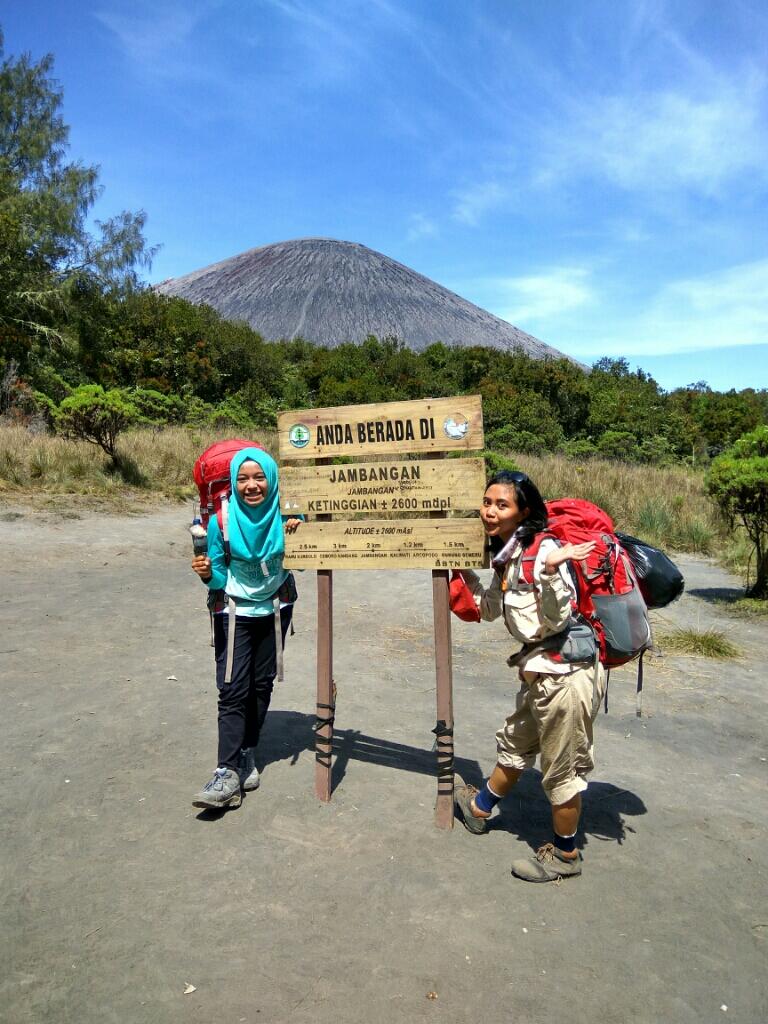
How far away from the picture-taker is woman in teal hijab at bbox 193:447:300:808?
11.5 feet

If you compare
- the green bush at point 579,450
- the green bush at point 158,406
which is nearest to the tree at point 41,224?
the green bush at point 158,406

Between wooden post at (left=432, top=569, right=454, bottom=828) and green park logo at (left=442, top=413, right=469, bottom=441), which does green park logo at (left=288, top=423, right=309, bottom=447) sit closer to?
green park logo at (left=442, top=413, right=469, bottom=441)

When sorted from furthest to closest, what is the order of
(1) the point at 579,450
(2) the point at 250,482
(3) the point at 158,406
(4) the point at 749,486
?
(1) the point at 579,450
(3) the point at 158,406
(4) the point at 749,486
(2) the point at 250,482

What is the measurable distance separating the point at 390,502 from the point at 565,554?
93cm

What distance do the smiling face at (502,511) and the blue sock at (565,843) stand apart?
1.17 meters

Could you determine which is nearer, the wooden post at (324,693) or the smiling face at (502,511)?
the smiling face at (502,511)

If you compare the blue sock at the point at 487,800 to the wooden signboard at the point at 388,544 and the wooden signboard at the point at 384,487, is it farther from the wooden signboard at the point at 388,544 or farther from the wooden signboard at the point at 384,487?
the wooden signboard at the point at 384,487

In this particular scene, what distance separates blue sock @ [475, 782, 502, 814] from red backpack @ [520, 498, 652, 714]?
2.49ft

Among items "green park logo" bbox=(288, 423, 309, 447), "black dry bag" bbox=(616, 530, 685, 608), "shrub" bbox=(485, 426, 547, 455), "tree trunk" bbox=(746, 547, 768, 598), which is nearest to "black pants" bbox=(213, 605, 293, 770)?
"green park logo" bbox=(288, 423, 309, 447)

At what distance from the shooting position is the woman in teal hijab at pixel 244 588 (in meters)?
3.50

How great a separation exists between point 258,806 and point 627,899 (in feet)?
5.20

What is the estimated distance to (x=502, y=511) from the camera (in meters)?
2.96

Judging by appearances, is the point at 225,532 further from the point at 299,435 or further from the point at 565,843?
the point at 565,843

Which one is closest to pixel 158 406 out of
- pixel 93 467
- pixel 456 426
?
pixel 93 467
